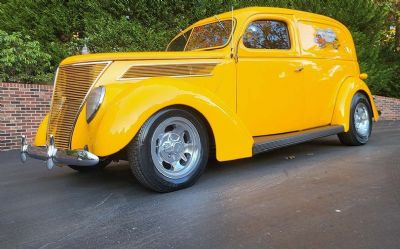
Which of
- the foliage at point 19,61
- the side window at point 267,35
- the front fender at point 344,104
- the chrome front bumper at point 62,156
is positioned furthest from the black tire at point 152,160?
the foliage at point 19,61

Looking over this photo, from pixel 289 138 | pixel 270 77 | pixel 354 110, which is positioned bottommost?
pixel 289 138

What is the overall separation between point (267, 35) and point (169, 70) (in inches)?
67.6

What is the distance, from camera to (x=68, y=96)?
4176mm

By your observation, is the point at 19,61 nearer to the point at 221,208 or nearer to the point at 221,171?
the point at 221,171

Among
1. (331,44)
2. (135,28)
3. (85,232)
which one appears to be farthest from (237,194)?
(135,28)

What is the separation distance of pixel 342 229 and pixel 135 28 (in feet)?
25.1

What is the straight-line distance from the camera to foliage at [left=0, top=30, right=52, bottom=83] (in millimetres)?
7848

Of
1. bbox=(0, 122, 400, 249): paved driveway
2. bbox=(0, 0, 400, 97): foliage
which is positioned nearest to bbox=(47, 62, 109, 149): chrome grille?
bbox=(0, 122, 400, 249): paved driveway

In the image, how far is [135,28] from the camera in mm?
9477

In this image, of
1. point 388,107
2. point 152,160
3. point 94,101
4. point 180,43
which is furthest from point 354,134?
point 388,107

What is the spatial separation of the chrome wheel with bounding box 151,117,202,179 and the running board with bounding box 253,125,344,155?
0.81 meters

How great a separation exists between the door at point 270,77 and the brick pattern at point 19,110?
4.33 metres

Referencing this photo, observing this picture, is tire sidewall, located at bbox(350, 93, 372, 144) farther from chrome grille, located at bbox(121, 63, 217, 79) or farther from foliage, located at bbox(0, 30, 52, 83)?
foliage, located at bbox(0, 30, 52, 83)

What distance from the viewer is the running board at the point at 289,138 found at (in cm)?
470
